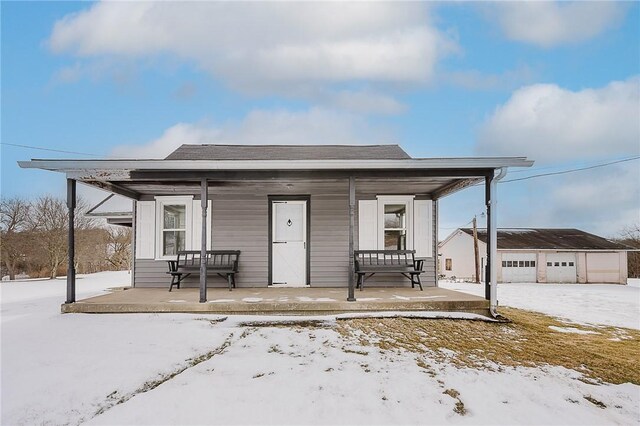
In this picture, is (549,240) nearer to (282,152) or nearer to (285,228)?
(282,152)

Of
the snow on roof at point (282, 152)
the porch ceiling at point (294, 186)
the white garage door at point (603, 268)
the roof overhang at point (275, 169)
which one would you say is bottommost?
the white garage door at point (603, 268)

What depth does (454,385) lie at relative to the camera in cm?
321

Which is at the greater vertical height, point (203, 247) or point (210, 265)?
point (203, 247)

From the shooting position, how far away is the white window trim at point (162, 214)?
7.89 metres

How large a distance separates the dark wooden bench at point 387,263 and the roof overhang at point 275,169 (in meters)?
1.86

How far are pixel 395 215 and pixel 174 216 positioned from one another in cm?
491

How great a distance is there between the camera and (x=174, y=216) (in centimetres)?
809

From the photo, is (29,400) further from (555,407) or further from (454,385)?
(555,407)

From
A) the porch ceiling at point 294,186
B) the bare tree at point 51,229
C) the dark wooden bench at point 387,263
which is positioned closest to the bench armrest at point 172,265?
the porch ceiling at point 294,186

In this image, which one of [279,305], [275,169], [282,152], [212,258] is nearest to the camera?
[279,305]

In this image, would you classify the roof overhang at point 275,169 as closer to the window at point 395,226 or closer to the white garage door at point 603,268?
the window at point 395,226

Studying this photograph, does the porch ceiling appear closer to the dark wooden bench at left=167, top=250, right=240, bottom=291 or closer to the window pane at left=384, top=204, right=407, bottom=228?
the window pane at left=384, top=204, right=407, bottom=228

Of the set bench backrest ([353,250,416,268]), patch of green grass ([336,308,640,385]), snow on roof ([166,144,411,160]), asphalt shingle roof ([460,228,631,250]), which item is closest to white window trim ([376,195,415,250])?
bench backrest ([353,250,416,268])

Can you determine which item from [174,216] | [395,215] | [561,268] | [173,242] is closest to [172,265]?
[173,242]
